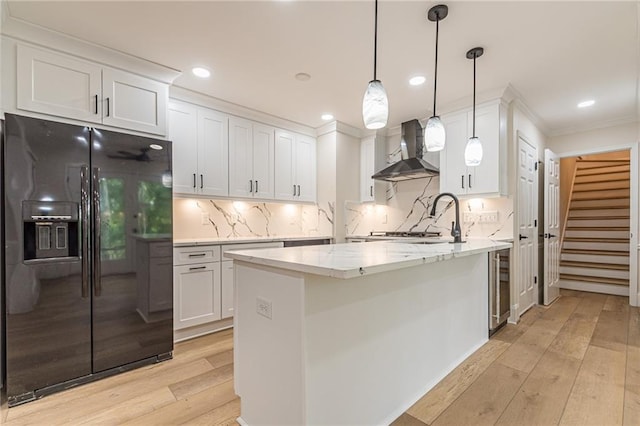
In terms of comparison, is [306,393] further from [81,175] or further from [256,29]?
[256,29]

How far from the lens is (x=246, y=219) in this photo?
405 centimetres

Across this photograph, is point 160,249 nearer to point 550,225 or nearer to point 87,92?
point 87,92

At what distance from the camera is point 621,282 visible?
457 centimetres

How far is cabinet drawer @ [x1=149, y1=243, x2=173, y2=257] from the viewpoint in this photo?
2474 mm

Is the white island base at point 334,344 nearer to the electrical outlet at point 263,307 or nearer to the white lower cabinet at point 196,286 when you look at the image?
the electrical outlet at point 263,307

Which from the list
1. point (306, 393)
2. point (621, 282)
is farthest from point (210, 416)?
point (621, 282)

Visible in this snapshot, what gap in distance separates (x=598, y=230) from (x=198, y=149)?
257 inches

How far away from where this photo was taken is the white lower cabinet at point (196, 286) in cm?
288

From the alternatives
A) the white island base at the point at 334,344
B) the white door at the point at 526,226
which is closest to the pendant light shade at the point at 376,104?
the white island base at the point at 334,344

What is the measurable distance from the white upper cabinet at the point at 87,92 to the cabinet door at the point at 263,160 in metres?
1.28

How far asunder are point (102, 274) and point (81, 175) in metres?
0.73

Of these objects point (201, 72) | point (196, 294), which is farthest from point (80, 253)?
point (201, 72)

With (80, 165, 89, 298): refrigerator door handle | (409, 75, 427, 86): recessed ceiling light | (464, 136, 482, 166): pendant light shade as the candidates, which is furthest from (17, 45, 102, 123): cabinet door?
(464, 136, 482, 166): pendant light shade

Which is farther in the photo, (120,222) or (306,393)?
(120,222)
